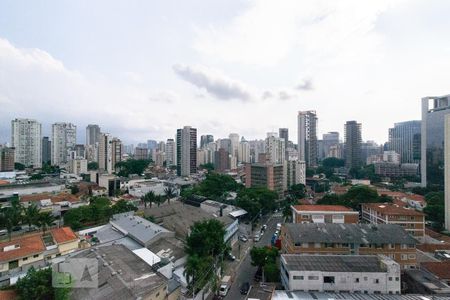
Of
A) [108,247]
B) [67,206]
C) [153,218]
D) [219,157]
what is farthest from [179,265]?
[219,157]

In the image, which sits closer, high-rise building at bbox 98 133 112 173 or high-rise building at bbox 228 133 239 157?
high-rise building at bbox 98 133 112 173

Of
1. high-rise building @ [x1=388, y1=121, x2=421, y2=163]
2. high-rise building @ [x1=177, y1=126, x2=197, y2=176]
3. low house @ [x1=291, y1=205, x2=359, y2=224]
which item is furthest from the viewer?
high-rise building @ [x1=388, y1=121, x2=421, y2=163]

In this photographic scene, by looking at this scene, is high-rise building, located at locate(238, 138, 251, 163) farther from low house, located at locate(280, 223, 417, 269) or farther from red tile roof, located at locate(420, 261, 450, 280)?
red tile roof, located at locate(420, 261, 450, 280)

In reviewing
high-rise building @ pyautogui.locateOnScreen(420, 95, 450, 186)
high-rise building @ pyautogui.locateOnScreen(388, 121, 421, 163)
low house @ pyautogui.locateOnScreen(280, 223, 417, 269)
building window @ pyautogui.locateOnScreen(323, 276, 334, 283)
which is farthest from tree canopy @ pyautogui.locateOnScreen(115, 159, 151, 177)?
high-rise building @ pyautogui.locateOnScreen(388, 121, 421, 163)

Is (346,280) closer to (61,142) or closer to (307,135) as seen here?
(307,135)

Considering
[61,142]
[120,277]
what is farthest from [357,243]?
[61,142]

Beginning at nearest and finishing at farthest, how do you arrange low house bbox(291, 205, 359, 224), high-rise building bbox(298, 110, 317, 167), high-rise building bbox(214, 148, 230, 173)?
1. low house bbox(291, 205, 359, 224)
2. high-rise building bbox(298, 110, 317, 167)
3. high-rise building bbox(214, 148, 230, 173)

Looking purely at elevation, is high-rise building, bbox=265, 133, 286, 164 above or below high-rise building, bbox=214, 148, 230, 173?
above

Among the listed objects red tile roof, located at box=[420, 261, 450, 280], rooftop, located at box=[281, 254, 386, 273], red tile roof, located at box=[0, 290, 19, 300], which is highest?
red tile roof, located at box=[0, 290, 19, 300]
